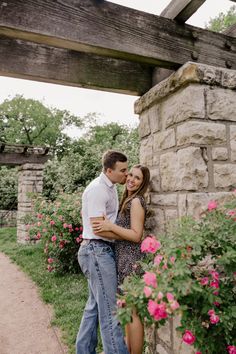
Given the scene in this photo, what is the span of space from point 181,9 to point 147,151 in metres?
1.14

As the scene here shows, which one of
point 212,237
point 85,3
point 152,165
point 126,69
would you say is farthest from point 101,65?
point 212,237

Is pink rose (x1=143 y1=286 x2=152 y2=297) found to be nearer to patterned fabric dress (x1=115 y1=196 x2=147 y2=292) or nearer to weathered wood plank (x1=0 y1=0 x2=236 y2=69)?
patterned fabric dress (x1=115 y1=196 x2=147 y2=292)

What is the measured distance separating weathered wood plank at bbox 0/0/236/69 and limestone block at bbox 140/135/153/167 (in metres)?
0.67

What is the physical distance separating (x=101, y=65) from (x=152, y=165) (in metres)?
0.96

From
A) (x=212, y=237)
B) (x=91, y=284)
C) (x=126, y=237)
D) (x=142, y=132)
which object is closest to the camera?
(x=212, y=237)

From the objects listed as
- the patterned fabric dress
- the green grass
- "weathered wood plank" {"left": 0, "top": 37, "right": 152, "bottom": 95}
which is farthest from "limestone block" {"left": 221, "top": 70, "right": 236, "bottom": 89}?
the green grass

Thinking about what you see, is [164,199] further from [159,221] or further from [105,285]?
[105,285]

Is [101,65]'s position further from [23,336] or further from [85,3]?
[23,336]

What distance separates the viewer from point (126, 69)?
2594mm

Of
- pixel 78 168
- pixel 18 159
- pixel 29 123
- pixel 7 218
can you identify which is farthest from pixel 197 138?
pixel 29 123

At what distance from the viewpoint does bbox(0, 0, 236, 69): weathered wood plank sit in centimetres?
182

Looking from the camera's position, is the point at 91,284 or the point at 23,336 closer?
the point at 91,284

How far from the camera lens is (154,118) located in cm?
258

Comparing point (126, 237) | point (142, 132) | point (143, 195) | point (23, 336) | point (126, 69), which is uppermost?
point (126, 69)
